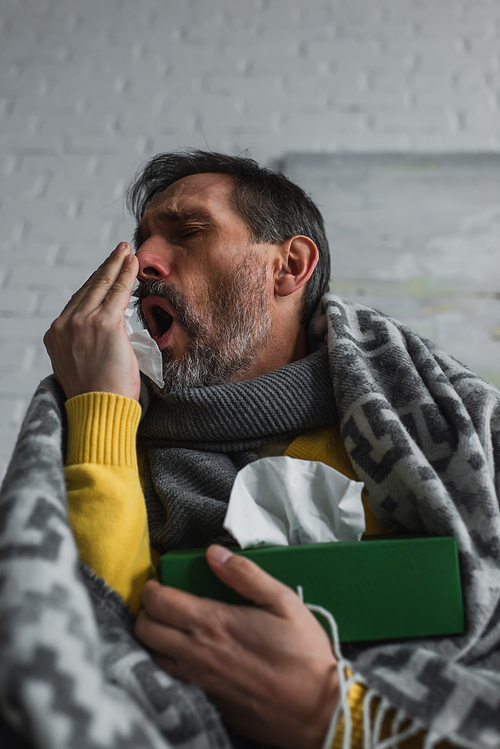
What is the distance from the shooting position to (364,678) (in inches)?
20.7

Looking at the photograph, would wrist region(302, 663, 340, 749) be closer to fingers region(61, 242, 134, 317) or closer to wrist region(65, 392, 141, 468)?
wrist region(65, 392, 141, 468)

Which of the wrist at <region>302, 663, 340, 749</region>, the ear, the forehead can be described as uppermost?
the forehead

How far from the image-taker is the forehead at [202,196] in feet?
3.59

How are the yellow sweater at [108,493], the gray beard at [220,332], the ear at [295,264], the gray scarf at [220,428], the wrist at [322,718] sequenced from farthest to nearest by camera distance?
the ear at [295,264], the gray beard at [220,332], the gray scarf at [220,428], the yellow sweater at [108,493], the wrist at [322,718]

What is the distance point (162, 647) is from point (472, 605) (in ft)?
1.12

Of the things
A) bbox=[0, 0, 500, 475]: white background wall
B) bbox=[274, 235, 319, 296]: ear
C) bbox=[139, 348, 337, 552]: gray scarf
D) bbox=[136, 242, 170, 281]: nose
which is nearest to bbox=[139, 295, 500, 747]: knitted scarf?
bbox=[139, 348, 337, 552]: gray scarf

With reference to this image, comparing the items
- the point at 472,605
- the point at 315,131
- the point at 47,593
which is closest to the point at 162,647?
the point at 47,593

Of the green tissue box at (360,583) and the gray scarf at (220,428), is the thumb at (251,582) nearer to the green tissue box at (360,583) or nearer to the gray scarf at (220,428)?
the green tissue box at (360,583)

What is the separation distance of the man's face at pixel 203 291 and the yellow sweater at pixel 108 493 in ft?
0.82

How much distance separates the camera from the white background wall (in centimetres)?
171

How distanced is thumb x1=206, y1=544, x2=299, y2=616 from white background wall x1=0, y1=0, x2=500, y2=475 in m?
1.19

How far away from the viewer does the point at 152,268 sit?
1029 millimetres

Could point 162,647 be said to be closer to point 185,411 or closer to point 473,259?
point 185,411

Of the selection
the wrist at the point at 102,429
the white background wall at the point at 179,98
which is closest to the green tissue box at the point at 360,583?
the wrist at the point at 102,429
